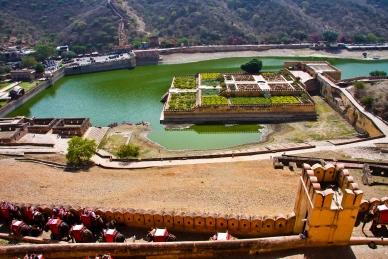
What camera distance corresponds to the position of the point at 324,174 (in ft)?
49.2

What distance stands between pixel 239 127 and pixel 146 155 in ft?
49.2

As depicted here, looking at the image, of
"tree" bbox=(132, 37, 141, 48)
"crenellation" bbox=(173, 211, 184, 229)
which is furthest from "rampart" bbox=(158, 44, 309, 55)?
"crenellation" bbox=(173, 211, 184, 229)

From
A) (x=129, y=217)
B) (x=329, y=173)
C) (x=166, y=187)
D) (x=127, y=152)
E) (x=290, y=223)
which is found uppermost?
(x=329, y=173)

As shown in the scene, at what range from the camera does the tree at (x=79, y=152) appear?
30.9 m

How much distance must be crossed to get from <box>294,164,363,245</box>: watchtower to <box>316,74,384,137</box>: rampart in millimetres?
25111

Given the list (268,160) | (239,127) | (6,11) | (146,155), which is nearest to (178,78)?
(239,127)

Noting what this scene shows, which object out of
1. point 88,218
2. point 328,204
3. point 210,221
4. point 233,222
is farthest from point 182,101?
point 328,204

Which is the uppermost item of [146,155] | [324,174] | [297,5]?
[297,5]

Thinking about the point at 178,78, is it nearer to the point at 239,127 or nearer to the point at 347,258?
the point at 239,127

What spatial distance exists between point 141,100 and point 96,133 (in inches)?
602

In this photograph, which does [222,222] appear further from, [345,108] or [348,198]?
[345,108]

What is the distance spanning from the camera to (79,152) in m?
30.9

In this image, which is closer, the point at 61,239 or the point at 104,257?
the point at 104,257

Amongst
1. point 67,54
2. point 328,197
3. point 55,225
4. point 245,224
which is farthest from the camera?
point 67,54
